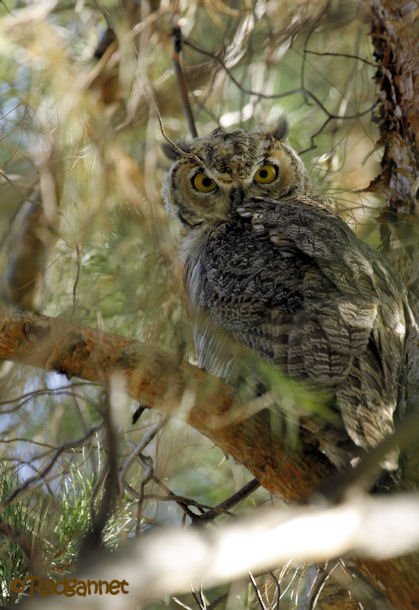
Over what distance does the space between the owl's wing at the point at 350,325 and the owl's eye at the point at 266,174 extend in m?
0.55

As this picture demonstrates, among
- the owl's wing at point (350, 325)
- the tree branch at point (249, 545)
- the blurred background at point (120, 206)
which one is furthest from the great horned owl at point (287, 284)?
the tree branch at point (249, 545)

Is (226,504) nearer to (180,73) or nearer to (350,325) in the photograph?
(350,325)

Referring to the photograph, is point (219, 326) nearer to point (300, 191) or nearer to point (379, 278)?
point (379, 278)

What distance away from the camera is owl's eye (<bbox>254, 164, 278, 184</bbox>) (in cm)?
280

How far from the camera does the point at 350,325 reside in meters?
1.85

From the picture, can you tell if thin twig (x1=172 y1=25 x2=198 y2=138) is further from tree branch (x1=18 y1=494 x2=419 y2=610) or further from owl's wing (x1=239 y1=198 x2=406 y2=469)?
tree branch (x1=18 y1=494 x2=419 y2=610)

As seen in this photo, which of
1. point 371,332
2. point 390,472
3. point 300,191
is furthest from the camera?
point 300,191

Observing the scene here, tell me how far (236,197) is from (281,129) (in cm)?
45

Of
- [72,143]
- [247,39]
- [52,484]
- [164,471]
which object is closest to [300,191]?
[247,39]

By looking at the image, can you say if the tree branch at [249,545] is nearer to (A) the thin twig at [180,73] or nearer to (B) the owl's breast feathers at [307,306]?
(B) the owl's breast feathers at [307,306]

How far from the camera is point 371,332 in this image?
6.16 ft

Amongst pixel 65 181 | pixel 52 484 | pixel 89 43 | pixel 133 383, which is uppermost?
pixel 89 43

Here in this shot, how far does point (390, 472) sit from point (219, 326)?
681 mm

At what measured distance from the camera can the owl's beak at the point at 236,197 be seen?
2645mm
